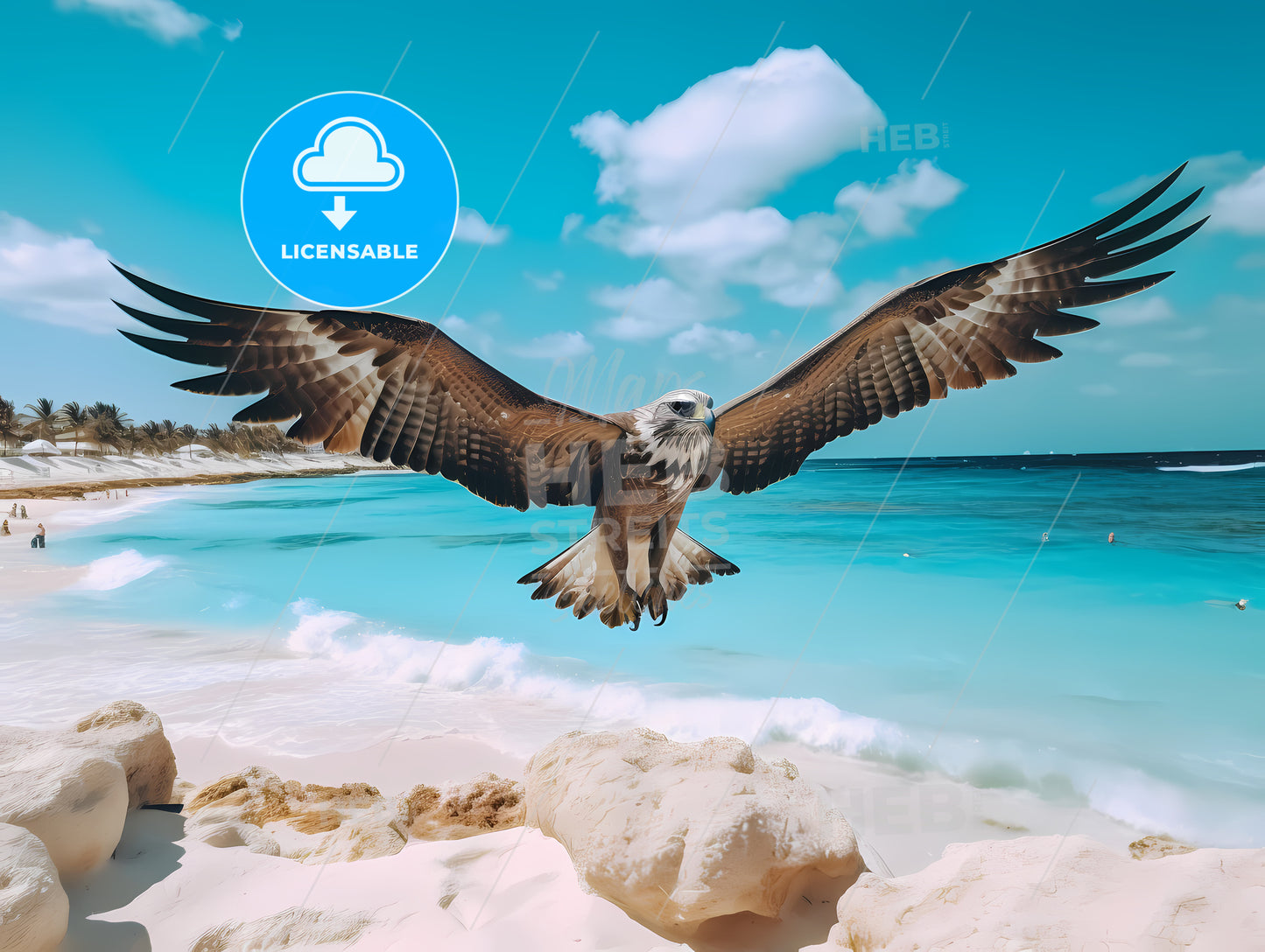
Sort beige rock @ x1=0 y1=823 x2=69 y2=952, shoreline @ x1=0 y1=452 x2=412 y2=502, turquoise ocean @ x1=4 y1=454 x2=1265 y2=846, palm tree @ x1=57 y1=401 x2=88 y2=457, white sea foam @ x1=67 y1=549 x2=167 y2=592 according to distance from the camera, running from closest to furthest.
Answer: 1. beige rock @ x1=0 y1=823 x2=69 y2=952
2. turquoise ocean @ x1=4 y1=454 x2=1265 y2=846
3. white sea foam @ x1=67 y1=549 x2=167 y2=592
4. shoreline @ x1=0 y1=452 x2=412 y2=502
5. palm tree @ x1=57 y1=401 x2=88 y2=457

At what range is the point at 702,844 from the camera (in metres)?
2.02

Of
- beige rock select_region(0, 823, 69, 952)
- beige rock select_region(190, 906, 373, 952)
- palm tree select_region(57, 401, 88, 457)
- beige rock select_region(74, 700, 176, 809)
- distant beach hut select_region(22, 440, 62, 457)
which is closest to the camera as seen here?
beige rock select_region(0, 823, 69, 952)

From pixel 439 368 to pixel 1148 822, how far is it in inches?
211

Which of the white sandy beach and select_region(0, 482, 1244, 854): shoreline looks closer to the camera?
the white sandy beach

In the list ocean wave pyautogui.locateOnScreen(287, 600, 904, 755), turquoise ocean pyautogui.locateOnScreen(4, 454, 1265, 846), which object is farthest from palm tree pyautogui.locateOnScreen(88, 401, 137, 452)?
ocean wave pyautogui.locateOnScreen(287, 600, 904, 755)

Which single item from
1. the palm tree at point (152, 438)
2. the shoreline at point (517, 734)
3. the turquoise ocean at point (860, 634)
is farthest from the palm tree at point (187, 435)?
the shoreline at point (517, 734)

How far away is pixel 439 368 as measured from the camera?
2.53 meters

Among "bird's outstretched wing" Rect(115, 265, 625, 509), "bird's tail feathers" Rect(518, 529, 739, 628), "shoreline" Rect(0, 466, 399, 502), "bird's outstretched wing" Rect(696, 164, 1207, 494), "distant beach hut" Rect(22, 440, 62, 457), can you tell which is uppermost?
"bird's outstretched wing" Rect(696, 164, 1207, 494)

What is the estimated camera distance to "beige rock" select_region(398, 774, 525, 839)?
313 centimetres

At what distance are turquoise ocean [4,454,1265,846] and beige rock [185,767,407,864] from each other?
4.82 ft

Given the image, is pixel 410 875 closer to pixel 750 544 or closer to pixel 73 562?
pixel 750 544

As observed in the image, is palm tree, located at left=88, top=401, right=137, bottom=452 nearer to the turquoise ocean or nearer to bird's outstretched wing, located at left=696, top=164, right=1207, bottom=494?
the turquoise ocean

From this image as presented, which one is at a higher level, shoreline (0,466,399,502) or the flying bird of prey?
the flying bird of prey

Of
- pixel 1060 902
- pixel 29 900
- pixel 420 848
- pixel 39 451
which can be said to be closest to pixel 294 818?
pixel 420 848
